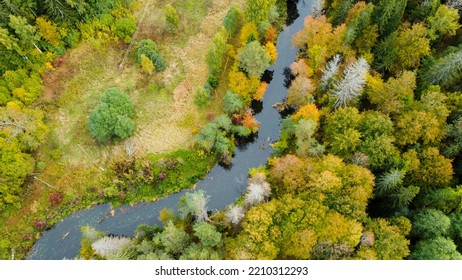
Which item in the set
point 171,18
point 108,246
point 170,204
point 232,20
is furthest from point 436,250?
point 171,18

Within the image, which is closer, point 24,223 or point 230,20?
point 24,223

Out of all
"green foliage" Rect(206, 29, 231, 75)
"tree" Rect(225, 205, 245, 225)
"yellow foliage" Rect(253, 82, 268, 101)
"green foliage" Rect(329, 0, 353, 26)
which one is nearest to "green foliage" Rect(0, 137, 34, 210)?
"tree" Rect(225, 205, 245, 225)

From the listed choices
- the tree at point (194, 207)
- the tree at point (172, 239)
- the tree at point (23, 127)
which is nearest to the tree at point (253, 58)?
the tree at point (194, 207)

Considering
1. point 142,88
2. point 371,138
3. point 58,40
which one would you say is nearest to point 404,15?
point 371,138

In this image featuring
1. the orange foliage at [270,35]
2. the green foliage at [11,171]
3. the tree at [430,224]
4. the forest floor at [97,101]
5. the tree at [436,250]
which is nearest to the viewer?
the tree at [436,250]

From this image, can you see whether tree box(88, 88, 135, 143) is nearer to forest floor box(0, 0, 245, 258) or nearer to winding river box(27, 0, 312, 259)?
forest floor box(0, 0, 245, 258)

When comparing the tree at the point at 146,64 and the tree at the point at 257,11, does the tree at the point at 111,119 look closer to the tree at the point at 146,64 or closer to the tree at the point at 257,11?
the tree at the point at 146,64

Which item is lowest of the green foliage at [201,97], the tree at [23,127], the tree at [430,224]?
the tree at [430,224]

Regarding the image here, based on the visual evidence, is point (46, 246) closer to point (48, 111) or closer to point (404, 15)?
point (48, 111)
